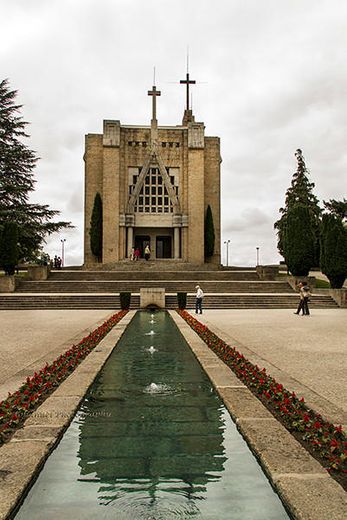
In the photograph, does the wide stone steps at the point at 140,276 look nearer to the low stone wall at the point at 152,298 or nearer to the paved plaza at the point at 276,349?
the low stone wall at the point at 152,298

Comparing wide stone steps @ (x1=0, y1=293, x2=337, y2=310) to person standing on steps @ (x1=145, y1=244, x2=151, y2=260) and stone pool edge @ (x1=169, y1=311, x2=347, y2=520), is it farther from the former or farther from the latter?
stone pool edge @ (x1=169, y1=311, x2=347, y2=520)

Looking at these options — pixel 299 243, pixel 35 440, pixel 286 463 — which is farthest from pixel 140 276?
pixel 286 463

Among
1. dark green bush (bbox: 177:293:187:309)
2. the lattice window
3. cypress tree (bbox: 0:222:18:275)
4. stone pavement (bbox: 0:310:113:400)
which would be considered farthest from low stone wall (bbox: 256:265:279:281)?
stone pavement (bbox: 0:310:113:400)

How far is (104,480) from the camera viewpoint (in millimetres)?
3314

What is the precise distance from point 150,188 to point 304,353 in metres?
31.9

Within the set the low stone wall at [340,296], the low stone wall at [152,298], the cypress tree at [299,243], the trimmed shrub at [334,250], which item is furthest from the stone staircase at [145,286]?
the trimmed shrub at [334,250]

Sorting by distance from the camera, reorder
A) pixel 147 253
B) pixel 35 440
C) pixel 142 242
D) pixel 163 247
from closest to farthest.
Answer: pixel 35 440
pixel 147 253
pixel 142 242
pixel 163 247

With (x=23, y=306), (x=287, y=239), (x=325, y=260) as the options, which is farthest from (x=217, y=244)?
(x=23, y=306)

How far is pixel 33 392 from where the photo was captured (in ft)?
18.0

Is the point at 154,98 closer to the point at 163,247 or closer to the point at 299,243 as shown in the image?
the point at 163,247

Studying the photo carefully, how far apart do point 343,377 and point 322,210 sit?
43870 mm

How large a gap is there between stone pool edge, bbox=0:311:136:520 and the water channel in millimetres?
87

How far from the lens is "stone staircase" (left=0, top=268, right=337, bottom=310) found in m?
22.1

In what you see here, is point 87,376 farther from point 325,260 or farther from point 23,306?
point 325,260
